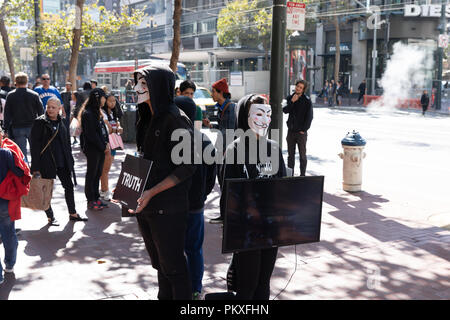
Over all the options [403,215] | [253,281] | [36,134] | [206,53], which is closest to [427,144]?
[403,215]

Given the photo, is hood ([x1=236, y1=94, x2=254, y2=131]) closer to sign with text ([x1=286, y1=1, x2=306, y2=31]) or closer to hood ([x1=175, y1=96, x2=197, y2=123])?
hood ([x1=175, y1=96, x2=197, y2=123])

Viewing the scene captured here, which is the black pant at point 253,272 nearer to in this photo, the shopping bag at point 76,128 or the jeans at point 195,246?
the jeans at point 195,246

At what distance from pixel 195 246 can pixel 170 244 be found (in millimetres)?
771

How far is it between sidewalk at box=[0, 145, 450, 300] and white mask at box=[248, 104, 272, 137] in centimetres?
162

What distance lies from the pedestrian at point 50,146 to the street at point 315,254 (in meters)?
0.74

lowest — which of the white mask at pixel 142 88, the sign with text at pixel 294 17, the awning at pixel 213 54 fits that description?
the white mask at pixel 142 88

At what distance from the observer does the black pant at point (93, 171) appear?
7555mm

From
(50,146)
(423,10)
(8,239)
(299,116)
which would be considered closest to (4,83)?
(50,146)

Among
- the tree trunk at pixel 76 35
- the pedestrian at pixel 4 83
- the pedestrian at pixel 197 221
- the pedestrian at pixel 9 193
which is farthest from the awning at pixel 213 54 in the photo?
the pedestrian at pixel 197 221

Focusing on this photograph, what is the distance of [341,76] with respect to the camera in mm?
46906

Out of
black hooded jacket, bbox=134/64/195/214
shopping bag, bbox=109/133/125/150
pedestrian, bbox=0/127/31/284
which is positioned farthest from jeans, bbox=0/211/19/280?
shopping bag, bbox=109/133/125/150

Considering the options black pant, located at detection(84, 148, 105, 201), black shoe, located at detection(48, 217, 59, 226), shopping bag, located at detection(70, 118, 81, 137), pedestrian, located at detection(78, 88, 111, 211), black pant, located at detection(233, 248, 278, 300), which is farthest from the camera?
shopping bag, located at detection(70, 118, 81, 137)

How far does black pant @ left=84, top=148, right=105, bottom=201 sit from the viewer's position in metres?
7.55

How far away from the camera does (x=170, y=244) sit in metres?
3.47
